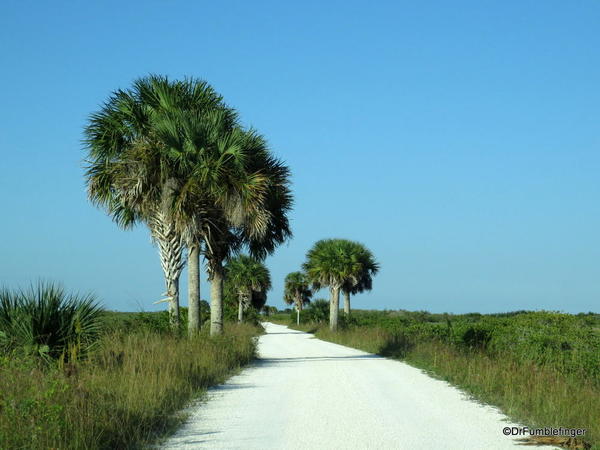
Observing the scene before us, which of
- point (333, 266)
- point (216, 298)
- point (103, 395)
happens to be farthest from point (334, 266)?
point (103, 395)

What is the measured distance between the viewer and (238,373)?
17.5m

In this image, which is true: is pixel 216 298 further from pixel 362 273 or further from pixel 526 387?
pixel 362 273

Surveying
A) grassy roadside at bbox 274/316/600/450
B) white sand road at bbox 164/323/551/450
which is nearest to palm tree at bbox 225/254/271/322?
grassy roadside at bbox 274/316/600/450

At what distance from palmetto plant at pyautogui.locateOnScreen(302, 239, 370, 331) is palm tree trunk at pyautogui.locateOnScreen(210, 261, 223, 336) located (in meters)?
24.0

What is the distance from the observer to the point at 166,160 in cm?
2230

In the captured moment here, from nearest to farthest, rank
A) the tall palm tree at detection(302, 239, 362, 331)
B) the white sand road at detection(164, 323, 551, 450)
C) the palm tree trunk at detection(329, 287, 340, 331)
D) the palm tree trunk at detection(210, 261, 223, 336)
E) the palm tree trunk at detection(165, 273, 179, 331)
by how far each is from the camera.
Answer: the white sand road at detection(164, 323, 551, 450) < the palm tree trunk at detection(165, 273, 179, 331) < the palm tree trunk at detection(210, 261, 223, 336) < the tall palm tree at detection(302, 239, 362, 331) < the palm tree trunk at detection(329, 287, 340, 331)

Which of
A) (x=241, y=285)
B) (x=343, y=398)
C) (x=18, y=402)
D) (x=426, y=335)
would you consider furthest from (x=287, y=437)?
(x=241, y=285)

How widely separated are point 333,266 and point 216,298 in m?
24.6

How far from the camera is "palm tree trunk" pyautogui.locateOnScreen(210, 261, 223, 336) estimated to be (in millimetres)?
24469

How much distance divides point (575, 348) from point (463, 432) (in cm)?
814

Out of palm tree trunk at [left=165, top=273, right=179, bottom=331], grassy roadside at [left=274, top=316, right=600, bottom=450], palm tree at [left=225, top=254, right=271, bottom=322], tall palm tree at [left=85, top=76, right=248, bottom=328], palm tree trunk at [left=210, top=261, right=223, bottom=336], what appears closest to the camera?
grassy roadside at [left=274, top=316, right=600, bottom=450]

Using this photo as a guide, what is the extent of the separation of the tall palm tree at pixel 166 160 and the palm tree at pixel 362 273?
86.0 feet

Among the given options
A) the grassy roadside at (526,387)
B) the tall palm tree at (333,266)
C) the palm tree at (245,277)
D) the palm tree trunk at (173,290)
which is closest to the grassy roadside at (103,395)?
the grassy roadside at (526,387)

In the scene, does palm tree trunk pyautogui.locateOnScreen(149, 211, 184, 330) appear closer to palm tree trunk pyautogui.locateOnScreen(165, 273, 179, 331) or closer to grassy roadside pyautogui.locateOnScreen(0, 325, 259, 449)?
palm tree trunk pyautogui.locateOnScreen(165, 273, 179, 331)
